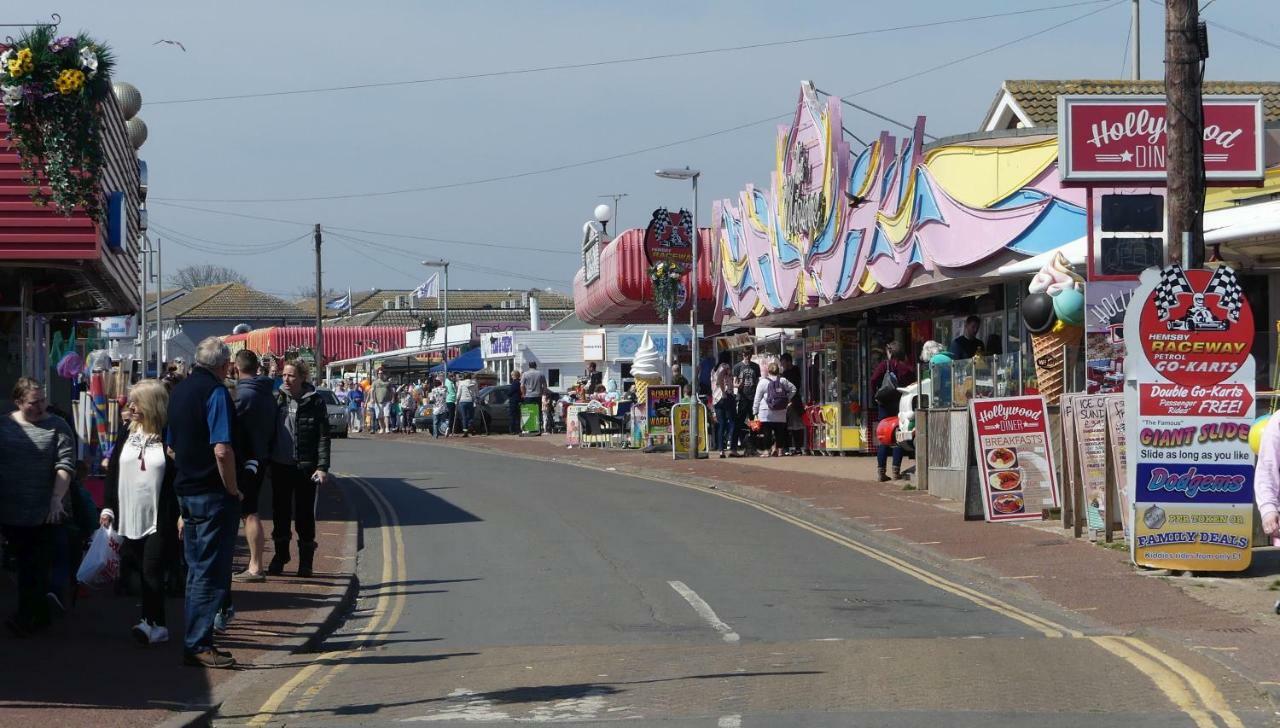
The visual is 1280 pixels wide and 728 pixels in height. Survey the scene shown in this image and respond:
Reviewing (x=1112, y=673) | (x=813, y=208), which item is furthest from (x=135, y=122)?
(x=1112, y=673)

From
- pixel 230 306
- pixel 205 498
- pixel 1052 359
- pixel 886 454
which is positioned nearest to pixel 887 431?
pixel 886 454

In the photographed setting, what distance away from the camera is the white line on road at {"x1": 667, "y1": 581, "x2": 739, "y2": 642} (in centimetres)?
1021

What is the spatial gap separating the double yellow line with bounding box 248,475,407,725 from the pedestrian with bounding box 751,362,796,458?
1095 centimetres

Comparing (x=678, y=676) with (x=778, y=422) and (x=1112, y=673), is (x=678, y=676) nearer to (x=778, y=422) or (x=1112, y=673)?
(x=1112, y=673)

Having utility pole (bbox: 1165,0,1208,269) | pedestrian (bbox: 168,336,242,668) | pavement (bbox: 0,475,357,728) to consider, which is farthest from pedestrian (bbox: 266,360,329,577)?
utility pole (bbox: 1165,0,1208,269)

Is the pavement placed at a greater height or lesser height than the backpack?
lesser

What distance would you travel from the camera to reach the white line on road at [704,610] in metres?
10.2

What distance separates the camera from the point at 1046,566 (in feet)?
43.3

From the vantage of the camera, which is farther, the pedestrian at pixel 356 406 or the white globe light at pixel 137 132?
the pedestrian at pixel 356 406

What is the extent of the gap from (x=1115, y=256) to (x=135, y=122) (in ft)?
48.5

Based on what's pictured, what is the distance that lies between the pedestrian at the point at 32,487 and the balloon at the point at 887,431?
44.7 ft

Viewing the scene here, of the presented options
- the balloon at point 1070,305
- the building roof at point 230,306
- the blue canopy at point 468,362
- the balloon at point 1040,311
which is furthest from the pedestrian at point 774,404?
the building roof at point 230,306

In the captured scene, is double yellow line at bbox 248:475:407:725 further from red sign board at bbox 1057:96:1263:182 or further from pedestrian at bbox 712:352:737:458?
pedestrian at bbox 712:352:737:458

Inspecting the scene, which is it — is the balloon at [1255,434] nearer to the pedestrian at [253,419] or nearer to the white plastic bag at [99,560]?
the pedestrian at [253,419]
